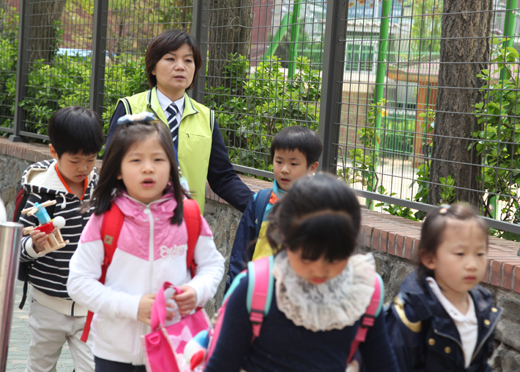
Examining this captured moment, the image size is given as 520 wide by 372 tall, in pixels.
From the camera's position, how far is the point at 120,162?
2549 mm

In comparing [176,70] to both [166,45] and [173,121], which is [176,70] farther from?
[173,121]

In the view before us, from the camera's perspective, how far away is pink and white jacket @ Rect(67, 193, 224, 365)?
2.41 meters

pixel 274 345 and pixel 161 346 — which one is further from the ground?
pixel 274 345

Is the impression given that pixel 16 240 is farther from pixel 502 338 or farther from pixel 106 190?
pixel 502 338

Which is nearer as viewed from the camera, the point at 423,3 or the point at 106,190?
the point at 106,190

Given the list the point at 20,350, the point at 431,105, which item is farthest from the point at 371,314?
the point at 20,350

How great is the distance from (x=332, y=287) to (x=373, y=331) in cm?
20

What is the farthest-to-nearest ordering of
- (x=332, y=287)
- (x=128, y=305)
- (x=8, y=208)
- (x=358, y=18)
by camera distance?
(x=8, y=208), (x=358, y=18), (x=128, y=305), (x=332, y=287)

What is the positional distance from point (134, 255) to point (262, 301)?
0.79m

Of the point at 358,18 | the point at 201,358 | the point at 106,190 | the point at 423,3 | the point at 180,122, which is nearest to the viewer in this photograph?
the point at 201,358

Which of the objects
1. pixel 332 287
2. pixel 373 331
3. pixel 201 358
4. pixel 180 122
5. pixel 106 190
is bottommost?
pixel 201 358

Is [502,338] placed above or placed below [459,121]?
below

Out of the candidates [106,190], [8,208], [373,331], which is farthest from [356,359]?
[8,208]

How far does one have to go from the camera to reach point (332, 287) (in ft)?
6.14
